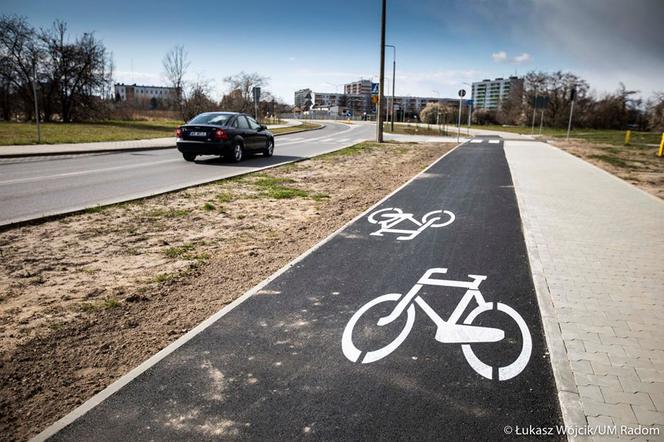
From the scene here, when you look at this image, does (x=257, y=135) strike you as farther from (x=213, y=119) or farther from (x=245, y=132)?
(x=213, y=119)

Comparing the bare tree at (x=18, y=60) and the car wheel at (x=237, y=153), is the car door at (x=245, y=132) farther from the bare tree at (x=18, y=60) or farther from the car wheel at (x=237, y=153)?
the bare tree at (x=18, y=60)

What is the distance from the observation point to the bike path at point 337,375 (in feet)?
8.37

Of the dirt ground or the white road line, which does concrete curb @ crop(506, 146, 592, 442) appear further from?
the white road line

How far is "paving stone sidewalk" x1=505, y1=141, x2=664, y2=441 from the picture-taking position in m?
2.82

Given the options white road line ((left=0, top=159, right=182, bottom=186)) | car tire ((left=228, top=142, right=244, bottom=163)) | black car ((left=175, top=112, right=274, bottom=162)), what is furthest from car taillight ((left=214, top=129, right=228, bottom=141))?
white road line ((left=0, top=159, right=182, bottom=186))

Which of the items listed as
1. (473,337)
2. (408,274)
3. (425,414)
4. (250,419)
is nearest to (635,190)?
(408,274)

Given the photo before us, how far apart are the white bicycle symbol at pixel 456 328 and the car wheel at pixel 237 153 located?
11.4 metres

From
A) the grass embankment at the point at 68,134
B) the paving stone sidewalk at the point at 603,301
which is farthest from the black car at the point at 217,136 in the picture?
the grass embankment at the point at 68,134

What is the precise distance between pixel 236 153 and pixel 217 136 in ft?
3.36

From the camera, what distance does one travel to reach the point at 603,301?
439 cm

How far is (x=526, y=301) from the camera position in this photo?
436 centimetres

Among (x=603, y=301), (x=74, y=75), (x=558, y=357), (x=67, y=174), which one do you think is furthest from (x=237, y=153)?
(x=74, y=75)

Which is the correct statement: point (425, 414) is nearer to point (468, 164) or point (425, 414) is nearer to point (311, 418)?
point (311, 418)

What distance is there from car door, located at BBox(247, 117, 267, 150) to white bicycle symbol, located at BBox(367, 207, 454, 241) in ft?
30.1
